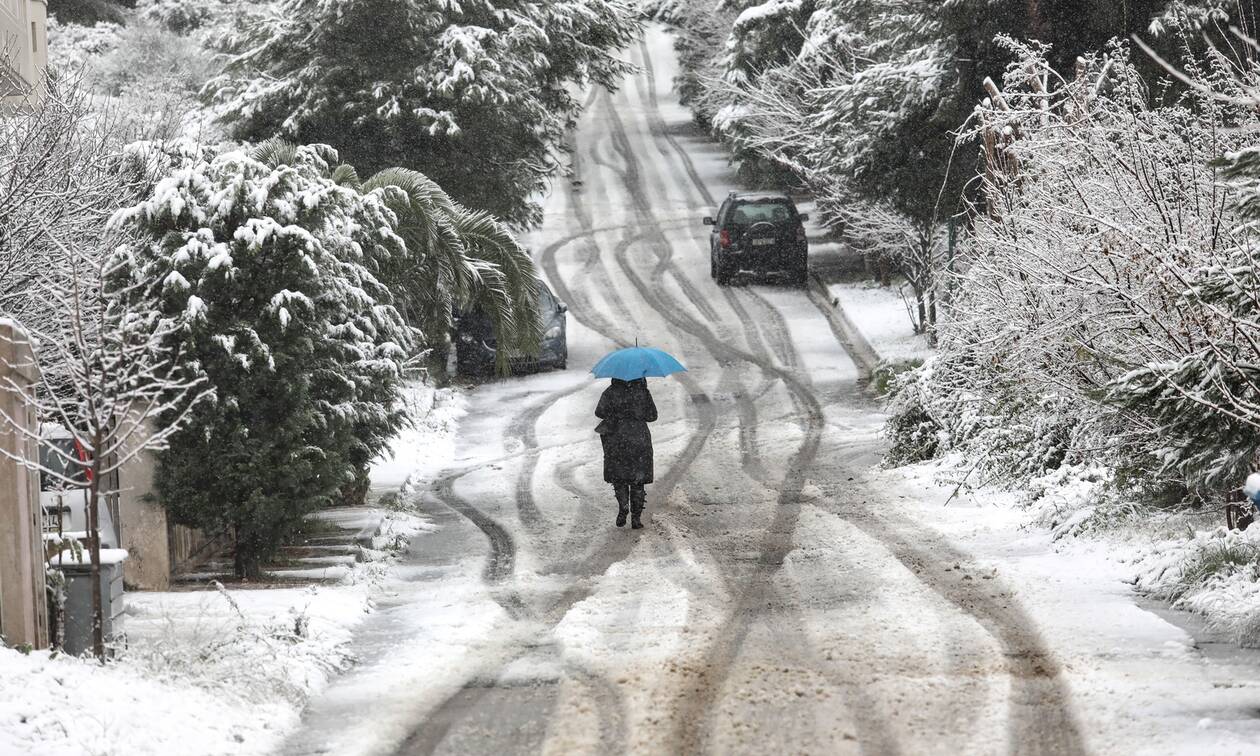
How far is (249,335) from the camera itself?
9555 mm

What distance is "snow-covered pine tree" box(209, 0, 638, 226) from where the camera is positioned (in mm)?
21172

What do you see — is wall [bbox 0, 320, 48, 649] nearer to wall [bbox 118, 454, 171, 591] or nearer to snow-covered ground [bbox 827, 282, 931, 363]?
wall [bbox 118, 454, 171, 591]

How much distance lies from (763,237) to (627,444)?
1798 centimetres

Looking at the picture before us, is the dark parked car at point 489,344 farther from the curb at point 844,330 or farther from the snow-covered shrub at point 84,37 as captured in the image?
the snow-covered shrub at point 84,37

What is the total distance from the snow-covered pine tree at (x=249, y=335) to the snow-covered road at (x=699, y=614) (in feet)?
3.89

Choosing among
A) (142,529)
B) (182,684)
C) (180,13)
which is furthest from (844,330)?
(180,13)

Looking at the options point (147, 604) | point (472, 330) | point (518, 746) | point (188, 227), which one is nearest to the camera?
point (518, 746)

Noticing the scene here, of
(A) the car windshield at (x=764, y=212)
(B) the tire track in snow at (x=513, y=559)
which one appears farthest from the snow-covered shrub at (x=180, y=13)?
(B) the tire track in snow at (x=513, y=559)

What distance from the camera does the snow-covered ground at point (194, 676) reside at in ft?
18.8

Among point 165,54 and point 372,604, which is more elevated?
point 165,54

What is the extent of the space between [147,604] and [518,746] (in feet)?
12.9

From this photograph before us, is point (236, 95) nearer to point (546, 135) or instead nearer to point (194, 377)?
point (546, 135)

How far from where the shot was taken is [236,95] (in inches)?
880

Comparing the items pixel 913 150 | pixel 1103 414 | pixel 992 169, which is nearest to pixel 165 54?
pixel 913 150
